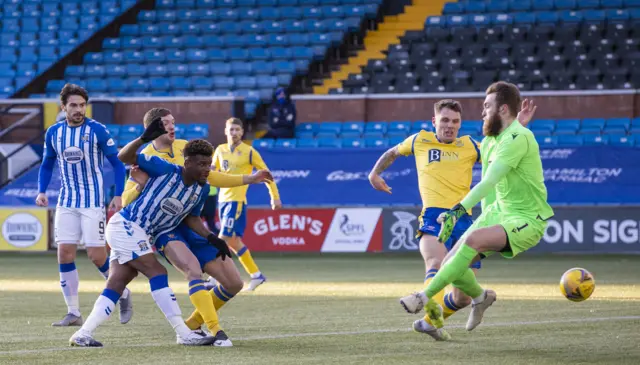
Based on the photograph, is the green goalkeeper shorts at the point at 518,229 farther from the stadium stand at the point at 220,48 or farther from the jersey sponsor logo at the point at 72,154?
the stadium stand at the point at 220,48

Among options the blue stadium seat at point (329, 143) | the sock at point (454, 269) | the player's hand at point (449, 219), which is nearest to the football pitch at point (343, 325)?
the sock at point (454, 269)

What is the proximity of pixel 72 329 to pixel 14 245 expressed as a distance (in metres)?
13.3

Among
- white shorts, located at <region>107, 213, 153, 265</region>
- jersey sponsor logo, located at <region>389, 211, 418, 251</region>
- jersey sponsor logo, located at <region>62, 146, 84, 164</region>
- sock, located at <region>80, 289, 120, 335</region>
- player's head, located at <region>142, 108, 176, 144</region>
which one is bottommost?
jersey sponsor logo, located at <region>389, 211, 418, 251</region>

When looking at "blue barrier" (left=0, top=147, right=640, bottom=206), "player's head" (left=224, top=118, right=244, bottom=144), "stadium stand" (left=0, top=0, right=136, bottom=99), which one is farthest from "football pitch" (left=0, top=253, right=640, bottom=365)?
"stadium stand" (left=0, top=0, right=136, bottom=99)

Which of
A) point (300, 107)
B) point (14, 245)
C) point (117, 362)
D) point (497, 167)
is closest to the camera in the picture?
point (117, 362)

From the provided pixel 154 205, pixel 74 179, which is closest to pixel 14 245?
pixel 74 179

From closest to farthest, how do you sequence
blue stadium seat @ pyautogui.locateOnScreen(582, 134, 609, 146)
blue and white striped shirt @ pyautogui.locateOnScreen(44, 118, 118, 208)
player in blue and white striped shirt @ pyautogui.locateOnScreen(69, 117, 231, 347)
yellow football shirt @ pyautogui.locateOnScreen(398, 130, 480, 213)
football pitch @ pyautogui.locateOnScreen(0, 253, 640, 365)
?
1. football pitch @ pyautogui.locateOnScreen(0, 253, 640, 365)
2. player in blue and white striped shirt @ pyautogui.locateOnScreen(69, 117, 231, 347)
3. yellow football shirt @ pyautogui.locateOnScreen(398, 130, 480, 213)
4. blue and white striped shirt @ pyautogui.locateOnScreen(44, 118, 118, 208)
5. blue stadium seat @ pyautogui.locateOnScreen(582, 134, 609, 146)

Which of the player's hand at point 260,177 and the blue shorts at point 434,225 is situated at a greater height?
the player's hand at point 260,177

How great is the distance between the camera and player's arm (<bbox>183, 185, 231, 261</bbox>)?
28.5 feet

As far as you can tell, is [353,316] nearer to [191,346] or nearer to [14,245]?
[191,346]

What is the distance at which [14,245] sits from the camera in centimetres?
2267

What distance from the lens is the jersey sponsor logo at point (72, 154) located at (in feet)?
35.0

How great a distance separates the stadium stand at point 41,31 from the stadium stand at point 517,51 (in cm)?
751

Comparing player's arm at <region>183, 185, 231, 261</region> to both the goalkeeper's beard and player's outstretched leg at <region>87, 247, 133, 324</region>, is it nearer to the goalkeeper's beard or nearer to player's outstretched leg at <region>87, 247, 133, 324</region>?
player's outstretched leg at <region>87, 247, 133, 324</region>
